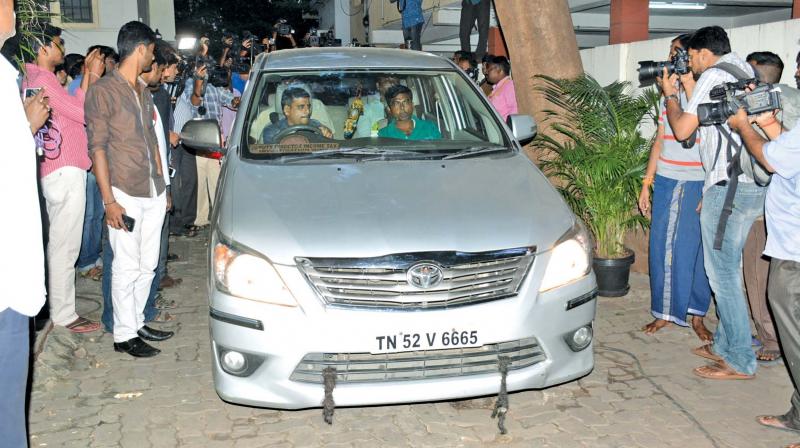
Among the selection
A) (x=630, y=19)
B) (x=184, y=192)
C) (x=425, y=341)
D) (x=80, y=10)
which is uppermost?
(x=80, y=10)

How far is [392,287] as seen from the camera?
3654mm

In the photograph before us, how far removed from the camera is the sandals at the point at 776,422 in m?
4.04

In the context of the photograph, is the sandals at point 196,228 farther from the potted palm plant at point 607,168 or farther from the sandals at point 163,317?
the potted palm plant at point 607,168

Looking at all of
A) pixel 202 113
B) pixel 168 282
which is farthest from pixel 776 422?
pixel 202 113

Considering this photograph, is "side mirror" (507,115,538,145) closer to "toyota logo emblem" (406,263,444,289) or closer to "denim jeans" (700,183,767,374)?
"denim jeans" (700,183,767,374)

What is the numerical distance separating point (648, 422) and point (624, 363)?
86cm

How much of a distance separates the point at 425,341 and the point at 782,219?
1737mm

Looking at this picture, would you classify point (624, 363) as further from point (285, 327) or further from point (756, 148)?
point (285, 327)

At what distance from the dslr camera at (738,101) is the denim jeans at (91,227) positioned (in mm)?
5063

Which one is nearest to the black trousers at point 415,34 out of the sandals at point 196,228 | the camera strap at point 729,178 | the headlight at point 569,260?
the sandals at point 196,228

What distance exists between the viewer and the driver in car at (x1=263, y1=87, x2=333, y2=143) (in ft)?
16.5

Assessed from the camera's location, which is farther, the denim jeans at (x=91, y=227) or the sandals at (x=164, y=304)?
the denim jeans at (x=91, y=227)

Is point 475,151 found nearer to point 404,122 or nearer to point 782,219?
point 404,122

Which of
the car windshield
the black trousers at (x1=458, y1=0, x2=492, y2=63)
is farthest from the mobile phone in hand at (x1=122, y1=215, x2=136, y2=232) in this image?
the black trousers at (x1=458, y1=0, x2=492, y2=63)
